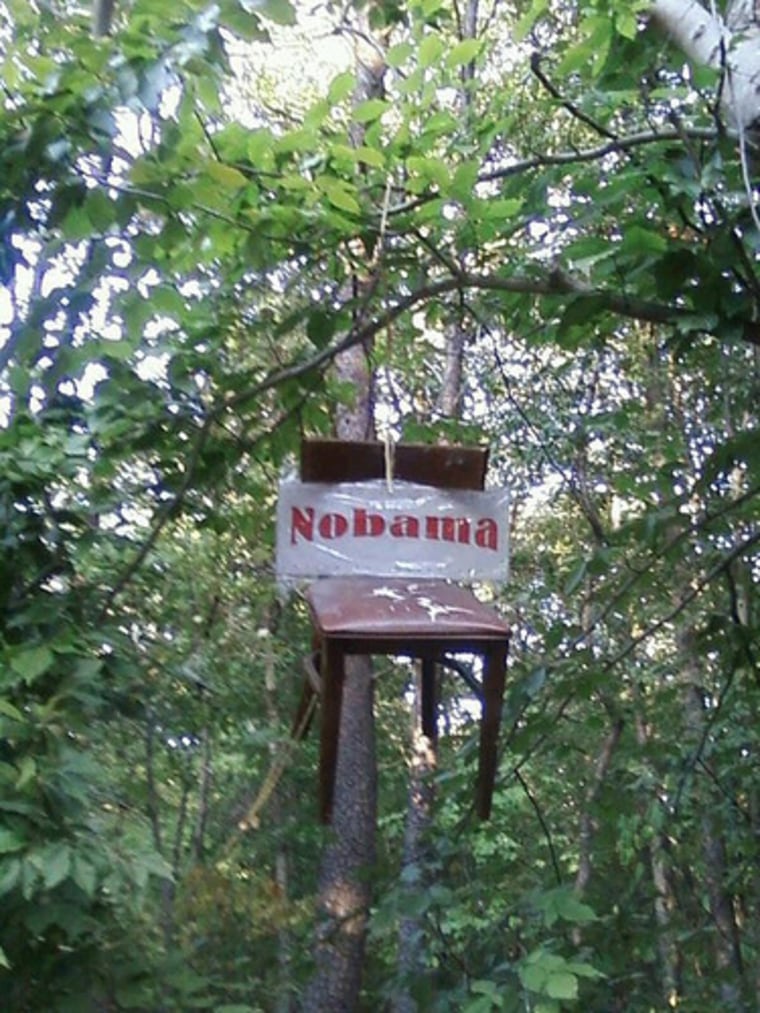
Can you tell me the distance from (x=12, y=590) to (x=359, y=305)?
839 mm

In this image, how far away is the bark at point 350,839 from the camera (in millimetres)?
5781

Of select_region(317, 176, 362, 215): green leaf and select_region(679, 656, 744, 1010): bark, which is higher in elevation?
select_region(317, 176, 362, 215): green leaf

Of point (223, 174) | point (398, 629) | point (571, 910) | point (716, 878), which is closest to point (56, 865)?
point (398, 629)

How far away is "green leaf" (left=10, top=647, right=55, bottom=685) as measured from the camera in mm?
1962

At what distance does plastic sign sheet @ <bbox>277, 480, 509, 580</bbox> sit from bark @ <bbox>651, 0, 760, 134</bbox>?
2.50 feet

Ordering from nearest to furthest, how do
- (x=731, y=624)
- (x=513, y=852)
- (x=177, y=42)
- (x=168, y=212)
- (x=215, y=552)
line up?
(x=177, y=42) → (x=168, y=212) → (x=731, y=624) → (x=215, y=552) → (x=513, y=852)

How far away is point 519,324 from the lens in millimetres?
2752

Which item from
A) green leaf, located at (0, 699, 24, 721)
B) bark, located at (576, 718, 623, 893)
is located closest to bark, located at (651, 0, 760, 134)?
green leaf, located at (0, 699, 24, 721)

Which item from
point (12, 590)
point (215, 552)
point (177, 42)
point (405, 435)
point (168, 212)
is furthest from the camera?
point (215, 552)

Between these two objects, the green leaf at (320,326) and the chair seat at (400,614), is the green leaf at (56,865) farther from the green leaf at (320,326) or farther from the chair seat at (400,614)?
the green leaf at (320,326)

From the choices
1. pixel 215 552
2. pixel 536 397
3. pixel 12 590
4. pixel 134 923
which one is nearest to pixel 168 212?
pixel 12 590

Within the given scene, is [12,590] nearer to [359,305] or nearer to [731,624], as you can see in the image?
[359,305]

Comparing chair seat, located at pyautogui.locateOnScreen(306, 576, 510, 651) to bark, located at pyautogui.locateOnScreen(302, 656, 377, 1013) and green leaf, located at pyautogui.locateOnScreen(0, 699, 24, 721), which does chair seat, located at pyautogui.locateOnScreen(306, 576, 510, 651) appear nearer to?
green leaf, located at pyautogui.locateOnScreen(0, 699, 24, 721)

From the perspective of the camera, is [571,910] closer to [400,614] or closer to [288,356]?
[400,614]
